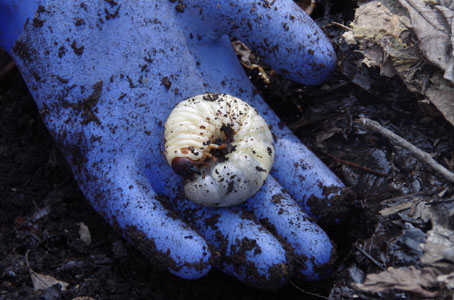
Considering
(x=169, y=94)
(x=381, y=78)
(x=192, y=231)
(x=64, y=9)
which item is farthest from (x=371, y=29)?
(x=64, y=9)

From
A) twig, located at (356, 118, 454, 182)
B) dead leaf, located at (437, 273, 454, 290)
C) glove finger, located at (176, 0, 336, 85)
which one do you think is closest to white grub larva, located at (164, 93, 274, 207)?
glove finger, located at (176, 0, 336, 85)

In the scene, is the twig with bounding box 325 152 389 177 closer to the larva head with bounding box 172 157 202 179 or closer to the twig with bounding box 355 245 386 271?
the twig with bounding box 355 245 386 271

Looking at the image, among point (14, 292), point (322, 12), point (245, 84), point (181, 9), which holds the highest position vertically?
point (181, 9)

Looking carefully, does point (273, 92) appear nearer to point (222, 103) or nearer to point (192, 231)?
point (222, 103)

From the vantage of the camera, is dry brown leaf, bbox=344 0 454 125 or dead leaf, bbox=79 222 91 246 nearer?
dry brown leaf, bbox=344 0 454 125

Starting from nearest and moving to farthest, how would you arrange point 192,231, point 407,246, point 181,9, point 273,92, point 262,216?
point 407,246
point 192,231
point 262,216
point 181,9
point 273,92

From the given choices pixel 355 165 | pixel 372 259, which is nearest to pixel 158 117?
pixel 355 165

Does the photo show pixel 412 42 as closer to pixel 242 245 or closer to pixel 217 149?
pixel 217 149

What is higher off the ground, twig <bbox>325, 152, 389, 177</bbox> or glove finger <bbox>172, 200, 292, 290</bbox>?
twig <bbox>325, 152, 389, 177</bbox>
